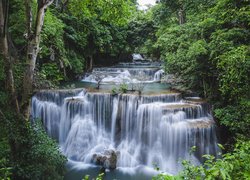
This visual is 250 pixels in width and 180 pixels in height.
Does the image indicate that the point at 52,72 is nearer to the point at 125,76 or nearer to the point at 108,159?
the point at 125,76

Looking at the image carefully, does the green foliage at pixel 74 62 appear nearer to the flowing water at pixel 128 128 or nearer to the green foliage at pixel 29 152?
the flowing water at pixel 128 128

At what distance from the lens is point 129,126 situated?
37.0 ft

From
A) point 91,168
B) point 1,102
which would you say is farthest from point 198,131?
point 1,102

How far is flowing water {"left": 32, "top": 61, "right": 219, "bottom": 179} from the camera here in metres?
9.88

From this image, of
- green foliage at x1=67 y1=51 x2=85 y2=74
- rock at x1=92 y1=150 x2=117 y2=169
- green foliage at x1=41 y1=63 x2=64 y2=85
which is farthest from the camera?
green foliage at x1=67 y1=51 x2=85 y2=74

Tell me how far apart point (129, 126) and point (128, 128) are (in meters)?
0.10

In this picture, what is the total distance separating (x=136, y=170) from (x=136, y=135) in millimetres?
1800

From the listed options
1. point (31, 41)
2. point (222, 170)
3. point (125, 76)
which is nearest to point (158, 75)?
point (125, 76)

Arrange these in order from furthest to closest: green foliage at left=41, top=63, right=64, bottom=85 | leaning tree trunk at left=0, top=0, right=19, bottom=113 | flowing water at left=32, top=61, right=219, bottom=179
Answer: green foliage at left=41, top=63, right=64, bottom=85, flowing water at left=32, top=61, right=219, bottom=179, leaning tree trunk at left=0, top=0, right=19, bottom=113

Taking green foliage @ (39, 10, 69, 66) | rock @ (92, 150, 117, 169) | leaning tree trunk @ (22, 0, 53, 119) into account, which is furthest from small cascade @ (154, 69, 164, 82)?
leaning tree trunk @ (22, 0, 53, 119)

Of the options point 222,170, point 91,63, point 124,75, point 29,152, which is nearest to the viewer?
point 222,170

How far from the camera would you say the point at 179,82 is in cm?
1412

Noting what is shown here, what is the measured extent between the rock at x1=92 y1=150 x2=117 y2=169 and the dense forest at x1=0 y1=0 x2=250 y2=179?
83.0 inches

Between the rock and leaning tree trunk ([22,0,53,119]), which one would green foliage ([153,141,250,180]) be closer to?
leaning tree trunk ([22,0,53,119])
